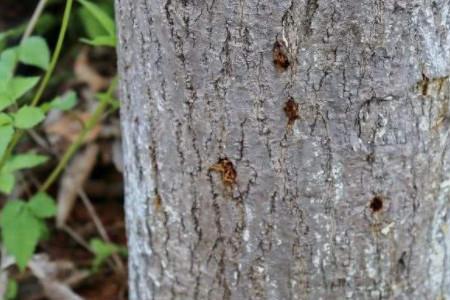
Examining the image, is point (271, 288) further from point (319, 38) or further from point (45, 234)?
point (45, 234)

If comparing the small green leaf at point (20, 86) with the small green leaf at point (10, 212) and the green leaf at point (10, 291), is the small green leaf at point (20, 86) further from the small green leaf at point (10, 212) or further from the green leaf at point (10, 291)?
the green leaf at point (10, 291)

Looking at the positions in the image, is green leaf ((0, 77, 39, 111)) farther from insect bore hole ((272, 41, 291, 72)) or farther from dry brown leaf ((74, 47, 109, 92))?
dry brown leaf ((74, 47, 109, 92))

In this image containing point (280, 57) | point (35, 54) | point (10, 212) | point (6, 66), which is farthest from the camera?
point (10, 212)

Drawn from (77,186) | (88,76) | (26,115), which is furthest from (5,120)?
(88,76)

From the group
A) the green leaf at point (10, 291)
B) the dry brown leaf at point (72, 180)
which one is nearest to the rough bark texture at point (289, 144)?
the green leaf at point (10, 291)

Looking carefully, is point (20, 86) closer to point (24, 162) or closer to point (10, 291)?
point (24, 162)

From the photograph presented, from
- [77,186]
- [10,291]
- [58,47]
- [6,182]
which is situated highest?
[58,47]
